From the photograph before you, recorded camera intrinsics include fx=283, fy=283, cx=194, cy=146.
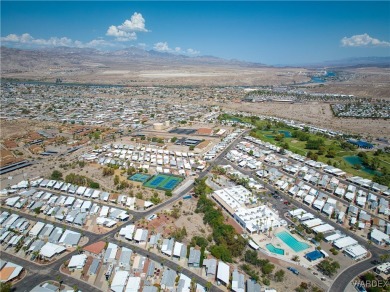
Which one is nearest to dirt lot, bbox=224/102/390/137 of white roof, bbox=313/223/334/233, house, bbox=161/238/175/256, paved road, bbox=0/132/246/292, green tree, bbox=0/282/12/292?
white roof, bbox=313/223/334/233

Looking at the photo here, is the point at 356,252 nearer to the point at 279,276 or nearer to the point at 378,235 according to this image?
the point at 378,235

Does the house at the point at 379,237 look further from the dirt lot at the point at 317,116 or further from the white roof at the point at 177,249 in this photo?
the dirt lot at the point at 317,116

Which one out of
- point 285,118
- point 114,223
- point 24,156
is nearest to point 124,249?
point 114,223

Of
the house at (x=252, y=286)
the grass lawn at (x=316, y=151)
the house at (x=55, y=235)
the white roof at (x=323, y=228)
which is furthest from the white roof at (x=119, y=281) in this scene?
the grass lawn at (x=316, y=151)

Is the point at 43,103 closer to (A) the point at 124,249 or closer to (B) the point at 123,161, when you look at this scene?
(B) the point at 123,161

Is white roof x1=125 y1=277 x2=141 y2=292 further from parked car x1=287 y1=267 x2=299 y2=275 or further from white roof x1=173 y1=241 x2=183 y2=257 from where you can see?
parked car x1=287 y1=267 x2=299 y2=275

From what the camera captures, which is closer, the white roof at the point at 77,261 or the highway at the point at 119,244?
the highway at the point at 119,244
